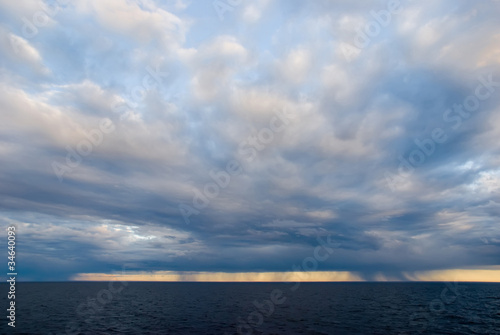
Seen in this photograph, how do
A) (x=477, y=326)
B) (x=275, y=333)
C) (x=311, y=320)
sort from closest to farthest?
(x=275, y=333) < (x=477, y=326) < (x=311, y=320)

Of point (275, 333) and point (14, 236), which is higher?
point (14, 236)

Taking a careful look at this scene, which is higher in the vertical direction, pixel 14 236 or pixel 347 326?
pixel 14 236

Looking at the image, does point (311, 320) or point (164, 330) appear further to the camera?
point (311, 320)

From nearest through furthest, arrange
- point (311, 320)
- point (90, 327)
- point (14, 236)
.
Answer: point (14, 236)
point (90, 327)
point (311, 320)

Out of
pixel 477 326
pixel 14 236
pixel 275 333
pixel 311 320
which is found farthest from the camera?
pixel 311 320

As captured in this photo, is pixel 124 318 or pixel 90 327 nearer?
pixel 90 327

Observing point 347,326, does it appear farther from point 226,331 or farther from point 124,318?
point 124,318

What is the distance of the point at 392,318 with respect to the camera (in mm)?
69375

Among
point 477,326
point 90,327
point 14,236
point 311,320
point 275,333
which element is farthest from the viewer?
point 311,320

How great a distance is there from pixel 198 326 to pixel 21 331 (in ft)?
101

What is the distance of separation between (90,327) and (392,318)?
6590 centimetres

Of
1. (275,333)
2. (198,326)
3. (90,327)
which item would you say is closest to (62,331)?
(90,327)

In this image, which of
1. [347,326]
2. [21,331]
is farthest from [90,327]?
[347,326]

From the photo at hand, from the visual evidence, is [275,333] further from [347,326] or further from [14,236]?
[14,236]
